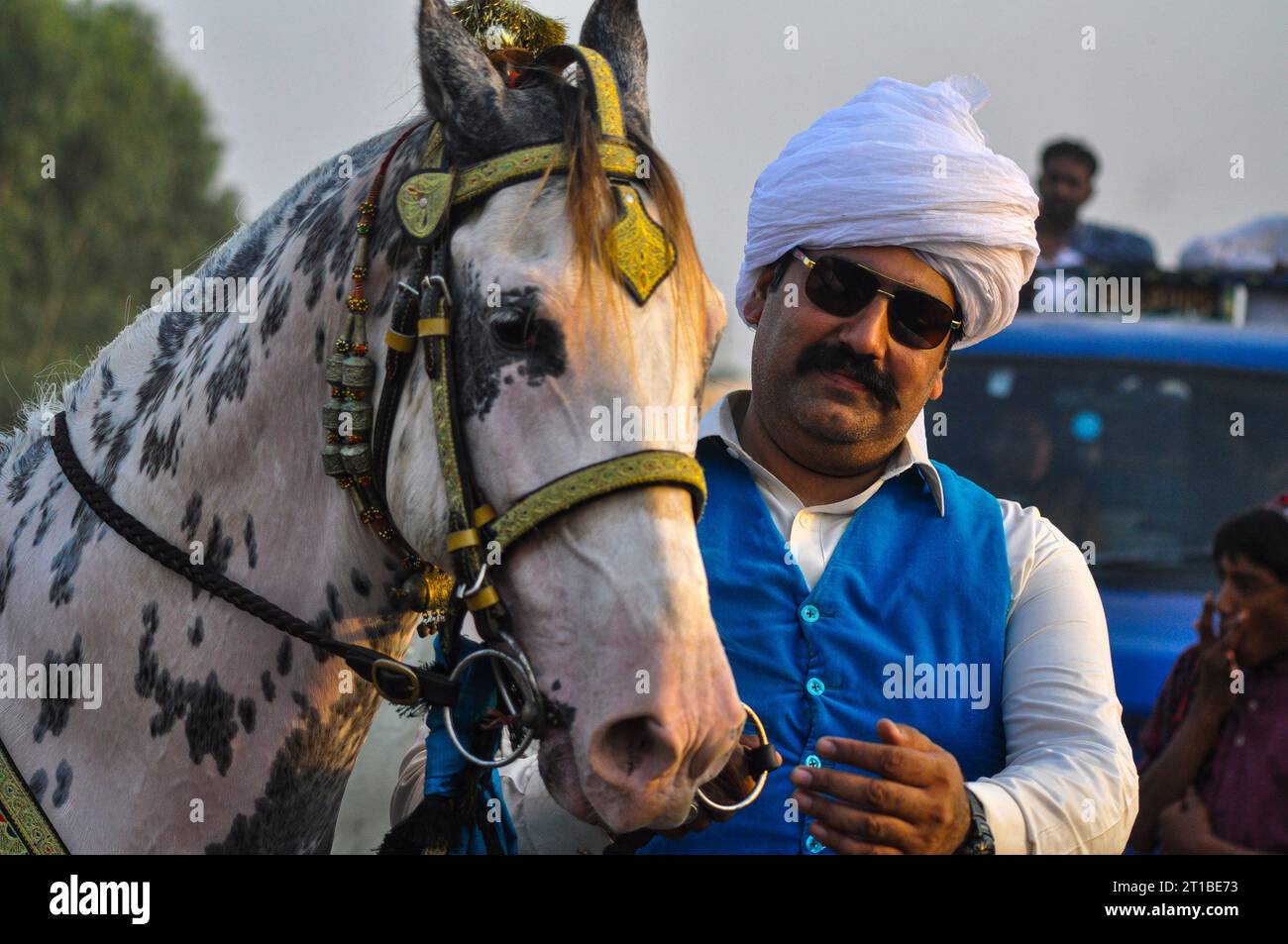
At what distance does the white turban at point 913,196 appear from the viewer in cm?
287

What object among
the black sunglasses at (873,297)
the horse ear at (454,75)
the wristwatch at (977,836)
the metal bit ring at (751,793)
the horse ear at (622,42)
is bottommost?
the wristwatch at (977,836)

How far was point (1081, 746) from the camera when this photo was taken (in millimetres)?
2527

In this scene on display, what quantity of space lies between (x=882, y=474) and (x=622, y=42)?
1090 mm

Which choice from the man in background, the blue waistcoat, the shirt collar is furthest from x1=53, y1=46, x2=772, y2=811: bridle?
the man in background

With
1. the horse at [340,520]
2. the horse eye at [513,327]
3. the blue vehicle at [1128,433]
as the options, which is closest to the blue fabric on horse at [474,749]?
the horse at [340,520]

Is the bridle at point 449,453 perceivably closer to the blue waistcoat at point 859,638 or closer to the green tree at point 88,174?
the blue waistcoat at point 859,638

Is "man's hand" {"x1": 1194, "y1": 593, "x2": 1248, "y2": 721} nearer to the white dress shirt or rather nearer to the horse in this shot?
the white dress shirt

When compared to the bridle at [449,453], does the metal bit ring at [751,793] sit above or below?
below

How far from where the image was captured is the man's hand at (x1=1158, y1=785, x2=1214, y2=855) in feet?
14.7

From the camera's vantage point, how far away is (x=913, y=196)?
286 centimetres

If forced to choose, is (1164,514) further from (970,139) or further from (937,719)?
(937,719)

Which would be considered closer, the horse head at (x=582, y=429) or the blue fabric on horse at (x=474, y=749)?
the horse head at (x=582, y=429)
